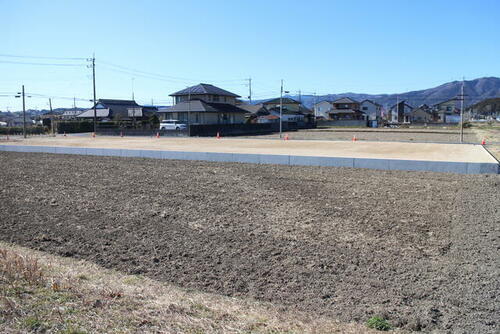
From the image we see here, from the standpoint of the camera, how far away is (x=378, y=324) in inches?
141

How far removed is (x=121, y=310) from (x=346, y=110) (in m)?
78.9

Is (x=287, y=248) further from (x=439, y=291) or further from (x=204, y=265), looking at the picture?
(x=439, y=291)

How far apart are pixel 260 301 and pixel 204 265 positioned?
1.24 m

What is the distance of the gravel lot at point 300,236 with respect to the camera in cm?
422

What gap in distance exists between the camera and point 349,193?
9.05 metres

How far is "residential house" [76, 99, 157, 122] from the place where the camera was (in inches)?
2104

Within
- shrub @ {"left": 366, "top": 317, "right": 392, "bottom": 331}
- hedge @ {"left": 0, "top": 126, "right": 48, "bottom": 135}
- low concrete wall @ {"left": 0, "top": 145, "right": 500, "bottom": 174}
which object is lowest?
shrub @ {"left": 366, "top": 317, "right": 392, "bottom": 331}

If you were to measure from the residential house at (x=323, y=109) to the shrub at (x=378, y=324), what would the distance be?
8280cm

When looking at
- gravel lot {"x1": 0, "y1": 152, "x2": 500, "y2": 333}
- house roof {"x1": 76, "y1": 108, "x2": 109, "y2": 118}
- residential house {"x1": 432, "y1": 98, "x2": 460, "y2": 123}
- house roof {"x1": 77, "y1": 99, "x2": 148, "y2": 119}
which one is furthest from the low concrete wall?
residential house {"x1": 432, "y1": 98, "x2": 460, "y2": 123}

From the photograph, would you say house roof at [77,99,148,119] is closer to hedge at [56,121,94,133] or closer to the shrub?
hedge at [56,121,94,133]

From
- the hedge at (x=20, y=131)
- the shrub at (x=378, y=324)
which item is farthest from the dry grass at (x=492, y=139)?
the hedge at (x=20, y=131)

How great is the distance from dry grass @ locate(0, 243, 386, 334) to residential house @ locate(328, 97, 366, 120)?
75.7 m

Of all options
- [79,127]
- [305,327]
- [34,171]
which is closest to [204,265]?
[305,327]

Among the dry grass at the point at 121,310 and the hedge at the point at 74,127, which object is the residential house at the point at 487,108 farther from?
the dry grass at the point at 121,310
